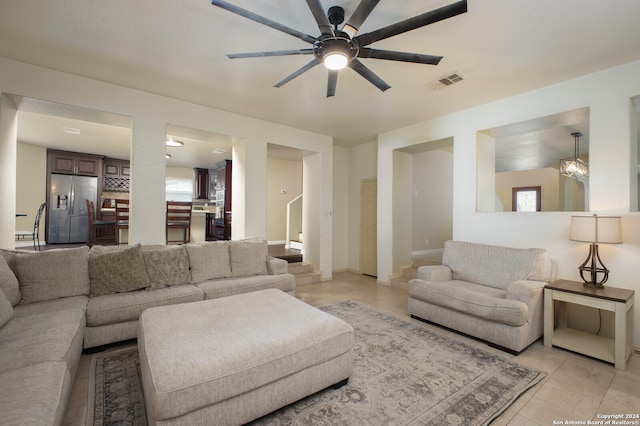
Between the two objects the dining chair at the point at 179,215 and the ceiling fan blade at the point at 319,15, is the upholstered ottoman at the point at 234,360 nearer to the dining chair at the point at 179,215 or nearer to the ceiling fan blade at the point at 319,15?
the ceiling fan blade at the point at 319,15

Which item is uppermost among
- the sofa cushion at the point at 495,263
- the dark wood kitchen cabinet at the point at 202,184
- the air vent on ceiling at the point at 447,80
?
the air vent on ceiling at the point at 447,80

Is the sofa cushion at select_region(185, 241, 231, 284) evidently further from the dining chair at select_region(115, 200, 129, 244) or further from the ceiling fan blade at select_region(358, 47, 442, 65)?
the ceiling fan blade at select_region(358, 47, 442, 65)

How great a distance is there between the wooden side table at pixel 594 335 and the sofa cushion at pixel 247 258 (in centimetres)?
310

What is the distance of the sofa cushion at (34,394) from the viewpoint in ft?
3.46

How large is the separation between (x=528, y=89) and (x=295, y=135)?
10.7 feet

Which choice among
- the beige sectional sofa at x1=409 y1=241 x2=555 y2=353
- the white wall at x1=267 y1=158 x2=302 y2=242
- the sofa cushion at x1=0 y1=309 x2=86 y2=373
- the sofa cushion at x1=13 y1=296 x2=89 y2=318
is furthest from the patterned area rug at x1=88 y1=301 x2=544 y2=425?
the white wall at x1=267 y1=158 x2=302 y2=242

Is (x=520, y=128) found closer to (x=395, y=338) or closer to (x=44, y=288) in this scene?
(x=395, y=338)

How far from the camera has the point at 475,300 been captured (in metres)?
2.67

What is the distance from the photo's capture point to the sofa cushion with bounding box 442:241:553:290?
2.90m

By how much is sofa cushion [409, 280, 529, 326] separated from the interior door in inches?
90.7

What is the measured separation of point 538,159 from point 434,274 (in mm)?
5452

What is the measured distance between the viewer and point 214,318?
6.70 ft

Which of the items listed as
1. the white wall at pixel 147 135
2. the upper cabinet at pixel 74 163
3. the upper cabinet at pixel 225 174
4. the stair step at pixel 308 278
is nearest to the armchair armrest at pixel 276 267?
the white wall at pixel 147 135

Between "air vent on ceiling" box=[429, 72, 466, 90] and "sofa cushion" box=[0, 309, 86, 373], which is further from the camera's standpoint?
"air vent on ceiling" box=[429, 72, 466, 90]
